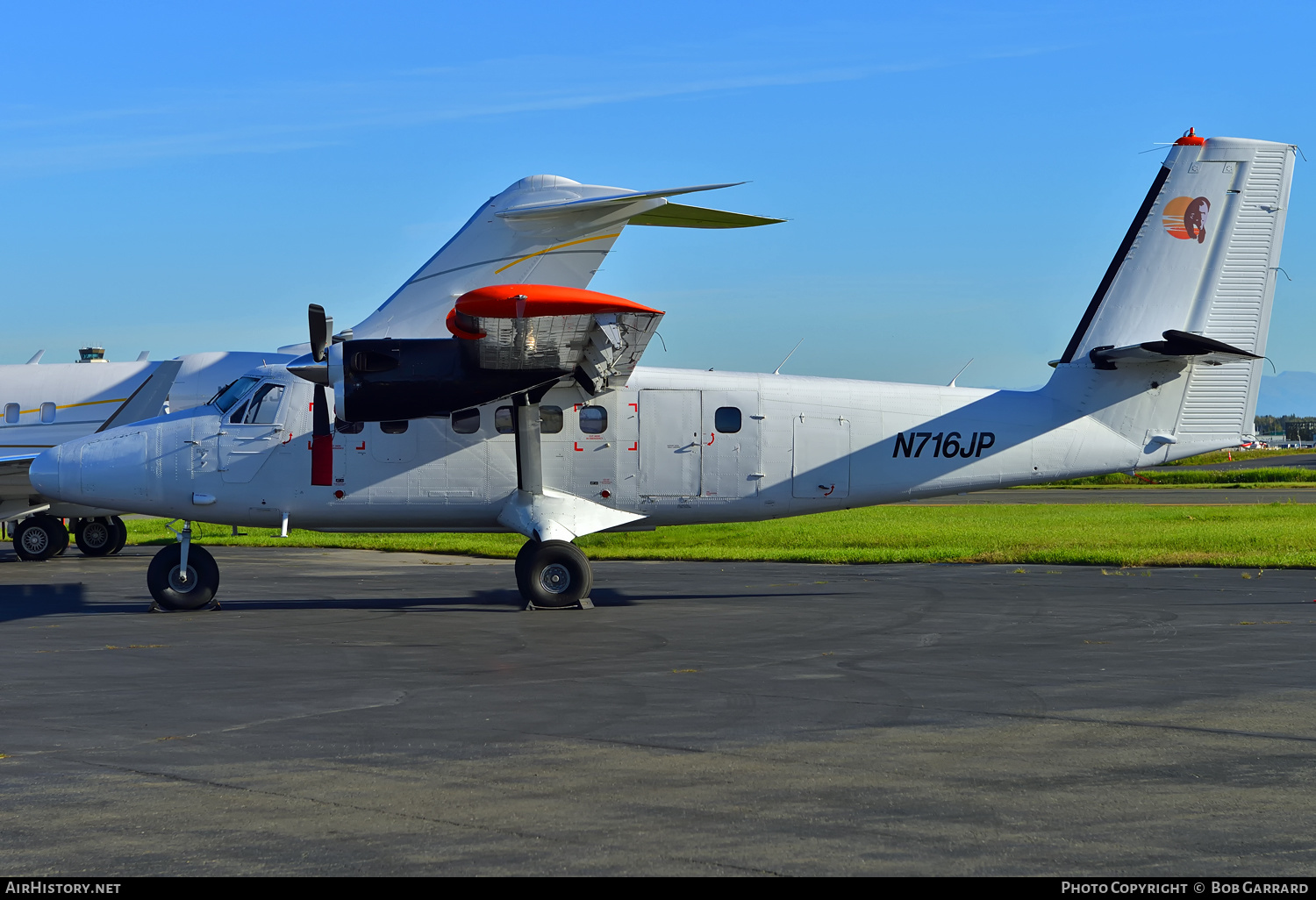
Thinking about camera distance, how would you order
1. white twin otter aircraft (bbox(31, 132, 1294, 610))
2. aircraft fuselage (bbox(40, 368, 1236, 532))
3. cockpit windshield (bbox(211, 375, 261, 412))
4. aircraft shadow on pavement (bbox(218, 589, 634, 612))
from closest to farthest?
white twin otter aircraft (bbox(31, 132, 1294, 610))
aircraft fuselage (bbox(40, 368, 1236, 532))
cockpit windshield (bbox(211, 375, 261, 412))
aircraft shadow on pavement (bbox(218, 589, 634, 612))

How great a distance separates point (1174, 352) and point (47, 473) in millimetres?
15097

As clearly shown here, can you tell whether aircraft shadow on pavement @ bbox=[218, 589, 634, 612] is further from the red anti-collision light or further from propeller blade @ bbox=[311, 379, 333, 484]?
the red anti-collision light

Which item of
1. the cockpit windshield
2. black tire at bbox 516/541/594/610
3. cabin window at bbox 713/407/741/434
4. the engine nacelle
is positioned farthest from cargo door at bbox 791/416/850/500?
the cockpit windshield

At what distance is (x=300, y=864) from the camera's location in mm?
5031

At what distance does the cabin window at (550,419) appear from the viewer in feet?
52.4

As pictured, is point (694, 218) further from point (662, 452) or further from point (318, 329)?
point (318, 329)

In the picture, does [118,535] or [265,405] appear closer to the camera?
[265,405]

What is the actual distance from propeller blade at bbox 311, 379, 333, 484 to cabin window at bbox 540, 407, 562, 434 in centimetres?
284

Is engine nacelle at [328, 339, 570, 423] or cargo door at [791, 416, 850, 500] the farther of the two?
cargo door at [791, 416, 850, 500]

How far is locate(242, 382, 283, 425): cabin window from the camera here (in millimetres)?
15711

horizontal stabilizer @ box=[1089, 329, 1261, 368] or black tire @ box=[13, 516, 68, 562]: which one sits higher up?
horizontal stabilizer @ box=[1089, 329, 1261, 368]

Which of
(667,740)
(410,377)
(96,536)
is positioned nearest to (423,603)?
(410,377)

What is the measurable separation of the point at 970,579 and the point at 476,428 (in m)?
8.28

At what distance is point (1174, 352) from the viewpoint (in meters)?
15.9
